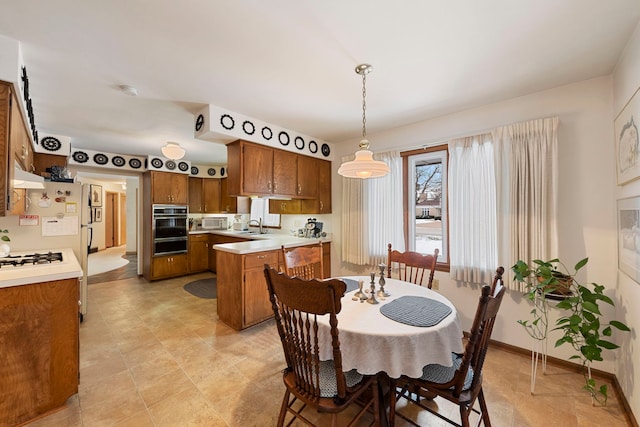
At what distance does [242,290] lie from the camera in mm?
2920

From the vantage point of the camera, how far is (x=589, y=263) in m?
2.21

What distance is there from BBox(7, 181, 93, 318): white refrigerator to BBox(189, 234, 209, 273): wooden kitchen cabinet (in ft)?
7.44

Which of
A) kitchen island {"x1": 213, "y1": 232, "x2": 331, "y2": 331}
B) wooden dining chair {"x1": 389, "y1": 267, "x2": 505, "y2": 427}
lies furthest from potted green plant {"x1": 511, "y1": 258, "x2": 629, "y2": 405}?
kitchen island {"x1": 213, "y1": 232, "x2": 331, "y2": 331}

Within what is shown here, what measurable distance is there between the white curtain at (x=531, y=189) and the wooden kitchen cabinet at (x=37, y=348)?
12.2ft

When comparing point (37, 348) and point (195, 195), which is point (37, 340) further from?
point (195, 195)

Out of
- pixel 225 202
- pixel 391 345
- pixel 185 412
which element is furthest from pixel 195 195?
pixel 391 345

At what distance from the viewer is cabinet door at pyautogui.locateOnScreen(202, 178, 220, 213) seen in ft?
19.6

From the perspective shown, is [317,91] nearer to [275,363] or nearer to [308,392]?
[308,392]

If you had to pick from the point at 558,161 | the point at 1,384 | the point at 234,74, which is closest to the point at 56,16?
the point at 234,74

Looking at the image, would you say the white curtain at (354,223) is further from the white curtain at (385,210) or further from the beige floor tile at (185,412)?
the beige floor tile at (185,412)

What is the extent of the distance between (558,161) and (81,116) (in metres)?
5.04

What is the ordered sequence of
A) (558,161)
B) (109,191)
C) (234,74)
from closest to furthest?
(234,74) < (558,161) < (109,191)

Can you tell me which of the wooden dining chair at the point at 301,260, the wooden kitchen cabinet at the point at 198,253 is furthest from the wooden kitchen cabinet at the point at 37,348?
the wooden kitchen cabinet at the point at 198,253

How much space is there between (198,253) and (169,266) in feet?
2.05
